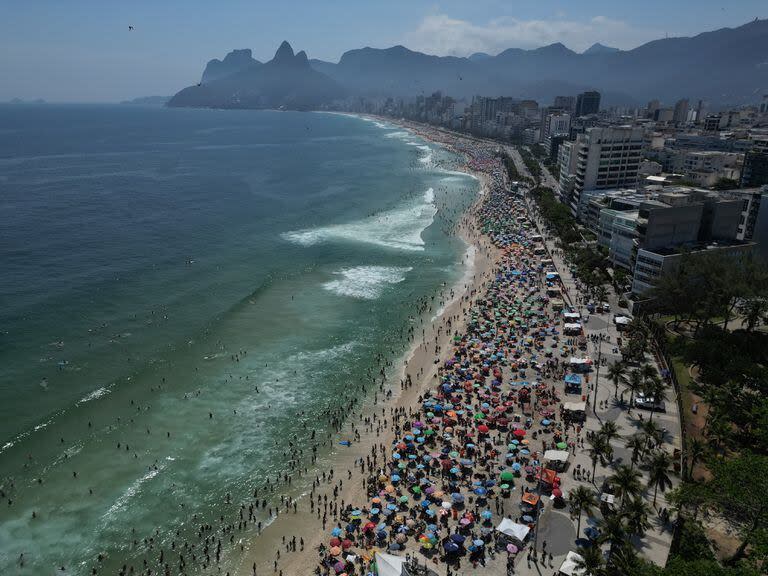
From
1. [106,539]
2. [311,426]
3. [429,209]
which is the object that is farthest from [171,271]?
[429,209]

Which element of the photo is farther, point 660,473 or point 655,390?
point 655,390

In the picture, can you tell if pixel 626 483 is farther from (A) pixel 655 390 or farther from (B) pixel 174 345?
(B) pixel 174 345

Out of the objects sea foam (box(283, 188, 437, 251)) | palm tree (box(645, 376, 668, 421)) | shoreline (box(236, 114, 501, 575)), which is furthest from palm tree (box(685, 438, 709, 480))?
sea foam (box(283, 188, 437, 251))

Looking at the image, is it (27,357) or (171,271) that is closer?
(27,357)

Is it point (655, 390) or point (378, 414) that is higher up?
point (655, 390)

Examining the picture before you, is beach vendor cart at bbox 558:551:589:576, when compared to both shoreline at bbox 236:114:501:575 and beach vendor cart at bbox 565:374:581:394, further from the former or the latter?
beach vendor cart at bbox 565:374:581:394

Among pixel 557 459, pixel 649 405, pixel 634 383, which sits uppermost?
pixel 634 383

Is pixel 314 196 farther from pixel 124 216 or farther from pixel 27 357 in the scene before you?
pixel 27 357

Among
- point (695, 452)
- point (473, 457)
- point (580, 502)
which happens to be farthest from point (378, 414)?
point (695, 452)

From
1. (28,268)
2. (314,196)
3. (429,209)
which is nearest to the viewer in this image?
(28,268)
